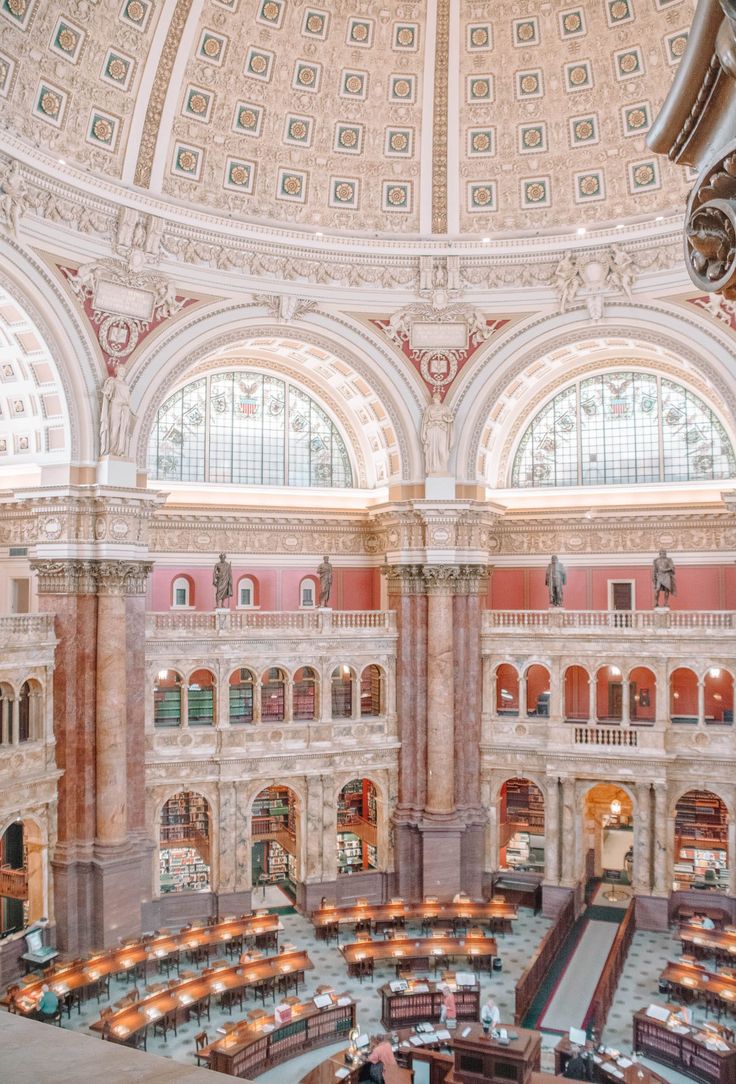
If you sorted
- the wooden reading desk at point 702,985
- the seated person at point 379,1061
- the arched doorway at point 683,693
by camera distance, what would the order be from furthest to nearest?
the arched doorway at point 683,693 → the wooden reading desk at point 702,985 → the seated person at point 379,1061

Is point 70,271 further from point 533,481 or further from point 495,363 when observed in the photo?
point 533,481

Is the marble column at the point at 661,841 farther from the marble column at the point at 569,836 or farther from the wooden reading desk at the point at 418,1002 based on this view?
the wooden reading desk at the point at 418,1002

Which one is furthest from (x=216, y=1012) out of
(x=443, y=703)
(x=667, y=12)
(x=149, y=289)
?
(x=667, y=12)

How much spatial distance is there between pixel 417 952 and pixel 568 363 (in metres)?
21.1

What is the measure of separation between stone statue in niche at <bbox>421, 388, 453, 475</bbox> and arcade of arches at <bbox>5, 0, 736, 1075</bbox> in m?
0.14

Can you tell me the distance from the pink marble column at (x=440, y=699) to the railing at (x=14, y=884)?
12.9 m

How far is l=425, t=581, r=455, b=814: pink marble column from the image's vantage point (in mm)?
30891

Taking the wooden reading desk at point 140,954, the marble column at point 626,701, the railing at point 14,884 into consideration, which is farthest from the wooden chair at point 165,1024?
the marble column at point 626,701

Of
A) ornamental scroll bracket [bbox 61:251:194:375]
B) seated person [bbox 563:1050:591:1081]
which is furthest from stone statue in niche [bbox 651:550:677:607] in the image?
ornamental scroll bracket [bbox 61:251:194:375]

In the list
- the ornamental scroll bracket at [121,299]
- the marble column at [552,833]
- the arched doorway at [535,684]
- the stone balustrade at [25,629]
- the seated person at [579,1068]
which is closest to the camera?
the seated person at [579,1068]

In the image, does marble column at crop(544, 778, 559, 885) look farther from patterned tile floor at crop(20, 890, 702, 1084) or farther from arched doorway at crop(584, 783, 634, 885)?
patterned tile floor at crop(20, 890, 702, 1084)

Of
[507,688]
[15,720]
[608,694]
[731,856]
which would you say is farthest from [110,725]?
[731,856]

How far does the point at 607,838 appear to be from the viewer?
38406 mm

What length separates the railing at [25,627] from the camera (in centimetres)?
2495
